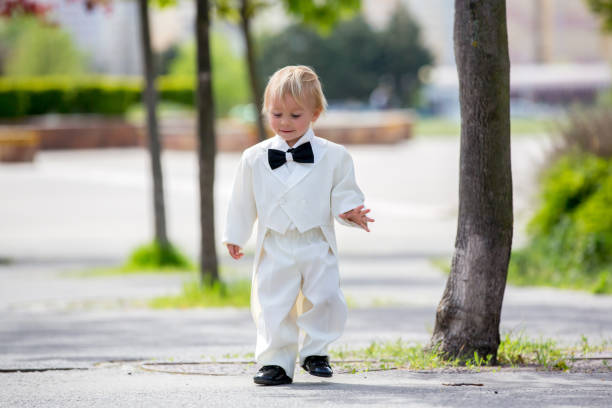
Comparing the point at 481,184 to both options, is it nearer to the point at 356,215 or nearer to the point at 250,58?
the point at 356,215

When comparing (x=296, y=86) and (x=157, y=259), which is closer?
(x=296, y=86)

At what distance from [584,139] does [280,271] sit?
9.08m

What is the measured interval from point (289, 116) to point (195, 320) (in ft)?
11.1

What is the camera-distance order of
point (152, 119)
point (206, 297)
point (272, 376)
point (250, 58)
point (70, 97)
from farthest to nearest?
point (70, 97), point (250, 58), point (152, 119), point (206, 297), point (272, 376)

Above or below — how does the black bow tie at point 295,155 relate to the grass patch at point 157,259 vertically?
above

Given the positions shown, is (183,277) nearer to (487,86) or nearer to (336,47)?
(487,86)

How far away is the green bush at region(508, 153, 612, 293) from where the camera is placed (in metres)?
10.1

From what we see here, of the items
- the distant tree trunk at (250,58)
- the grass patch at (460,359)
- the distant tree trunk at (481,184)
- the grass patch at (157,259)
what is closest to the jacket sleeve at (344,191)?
the distant tree trunk at (481,184)

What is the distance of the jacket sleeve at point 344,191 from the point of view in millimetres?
4633

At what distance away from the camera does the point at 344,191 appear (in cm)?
467

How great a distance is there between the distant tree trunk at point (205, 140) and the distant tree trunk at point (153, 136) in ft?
11.8

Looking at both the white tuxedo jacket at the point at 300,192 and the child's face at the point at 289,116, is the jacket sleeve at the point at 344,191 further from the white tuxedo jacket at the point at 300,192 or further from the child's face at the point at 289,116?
the child's face at the point at 289,116

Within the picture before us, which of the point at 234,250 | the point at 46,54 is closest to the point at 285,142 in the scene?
the point at 234,250

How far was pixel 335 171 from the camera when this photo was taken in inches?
186
